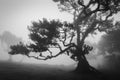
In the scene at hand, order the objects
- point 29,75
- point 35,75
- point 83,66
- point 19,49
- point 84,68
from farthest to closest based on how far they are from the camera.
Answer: point 83,66
point 84,68
point 19,49
point 35,75
point 29,75

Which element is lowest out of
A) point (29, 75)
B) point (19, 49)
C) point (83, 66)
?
point (29, 75)

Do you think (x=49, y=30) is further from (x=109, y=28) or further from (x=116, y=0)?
(x=109, y=28)

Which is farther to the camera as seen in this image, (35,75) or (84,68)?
(84,68)

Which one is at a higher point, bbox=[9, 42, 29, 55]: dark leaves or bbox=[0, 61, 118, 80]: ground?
bbox=[9, 42, 29, 55]: dark leaves

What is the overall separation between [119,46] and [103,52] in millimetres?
12657

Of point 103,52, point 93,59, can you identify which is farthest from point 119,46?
point 93,59

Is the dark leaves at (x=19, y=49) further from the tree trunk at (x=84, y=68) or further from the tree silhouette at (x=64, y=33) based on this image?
the tree trunk at (x=84, y=68)

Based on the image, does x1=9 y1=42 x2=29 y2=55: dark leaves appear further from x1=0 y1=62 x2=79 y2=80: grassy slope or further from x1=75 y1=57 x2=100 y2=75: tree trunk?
x1=75 y1=57 x2=100 y2=75: tree trunk

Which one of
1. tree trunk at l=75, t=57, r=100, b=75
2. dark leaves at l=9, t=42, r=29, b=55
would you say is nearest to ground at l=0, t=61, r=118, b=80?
tree trunk at l=75, t=57, r=100, b=75

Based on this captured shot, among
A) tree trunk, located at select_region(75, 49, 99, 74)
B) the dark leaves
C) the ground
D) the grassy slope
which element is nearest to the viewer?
the grassy slope

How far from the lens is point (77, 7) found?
2502cm

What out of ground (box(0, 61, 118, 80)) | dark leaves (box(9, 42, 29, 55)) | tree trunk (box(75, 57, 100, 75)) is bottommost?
ground (box(0, 61, 118, 80))

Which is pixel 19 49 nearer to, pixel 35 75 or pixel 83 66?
pixel 35 75

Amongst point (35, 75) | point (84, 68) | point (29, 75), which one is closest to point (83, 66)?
point (84, 68)
